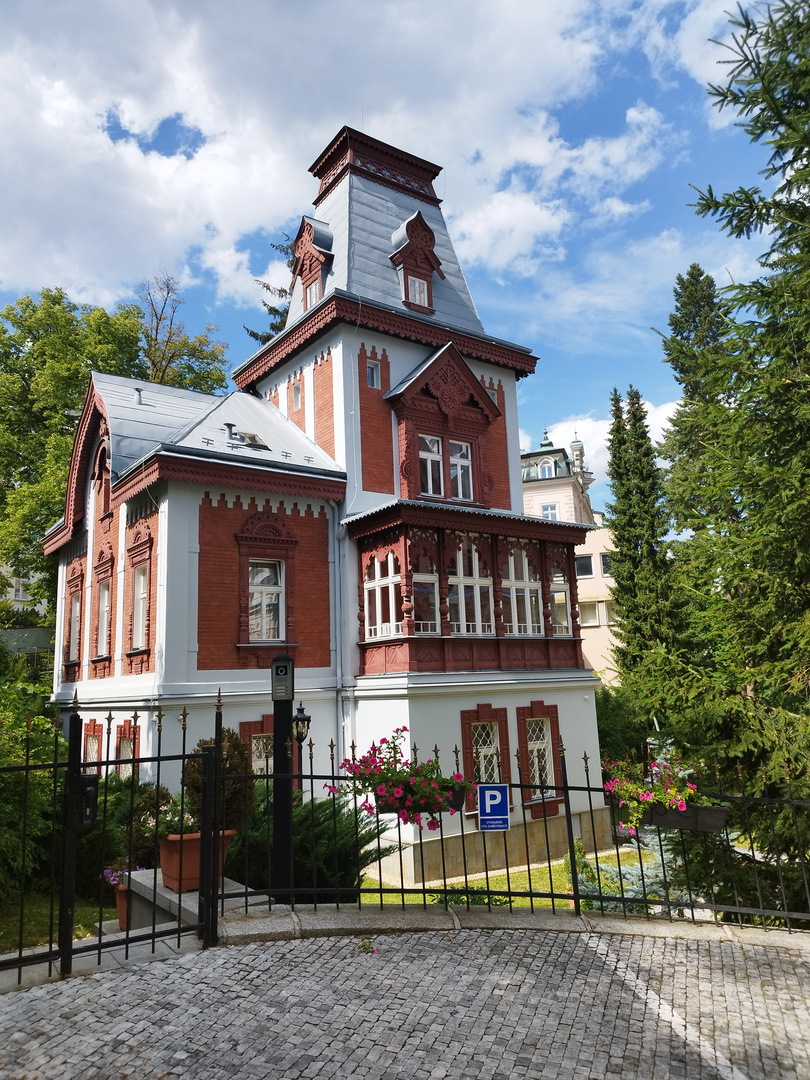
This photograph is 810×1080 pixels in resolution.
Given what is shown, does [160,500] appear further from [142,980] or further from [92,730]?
[142,980]

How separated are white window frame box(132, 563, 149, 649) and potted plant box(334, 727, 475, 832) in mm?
9555

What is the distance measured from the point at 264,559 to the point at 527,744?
279 inches

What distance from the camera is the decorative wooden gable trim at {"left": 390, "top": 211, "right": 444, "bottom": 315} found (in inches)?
762

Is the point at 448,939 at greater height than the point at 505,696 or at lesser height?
lesser

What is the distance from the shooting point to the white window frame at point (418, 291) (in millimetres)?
19391

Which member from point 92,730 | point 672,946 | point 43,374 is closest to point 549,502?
point 43,374

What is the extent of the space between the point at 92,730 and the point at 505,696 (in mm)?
9695

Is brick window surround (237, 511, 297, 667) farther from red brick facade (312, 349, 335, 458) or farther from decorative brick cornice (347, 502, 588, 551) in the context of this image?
red brick facade (312, 349, 335, 458)

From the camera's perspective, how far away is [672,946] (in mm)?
6273

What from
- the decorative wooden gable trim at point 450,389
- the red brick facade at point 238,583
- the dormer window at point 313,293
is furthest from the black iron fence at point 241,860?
the dormer window at point 313,293

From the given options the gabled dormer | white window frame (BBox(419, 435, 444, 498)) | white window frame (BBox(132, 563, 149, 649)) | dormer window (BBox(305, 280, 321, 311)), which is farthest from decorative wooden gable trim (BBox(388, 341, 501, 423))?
white window frame (BBox(132, 563, 149, 649))

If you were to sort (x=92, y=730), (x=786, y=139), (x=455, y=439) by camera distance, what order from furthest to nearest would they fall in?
(x=455, y=439), (x=92, y=730), (x=786, y=139)

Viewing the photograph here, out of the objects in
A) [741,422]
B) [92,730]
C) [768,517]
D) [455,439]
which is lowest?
[92,730]

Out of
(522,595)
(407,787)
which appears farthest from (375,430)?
(407,787)
